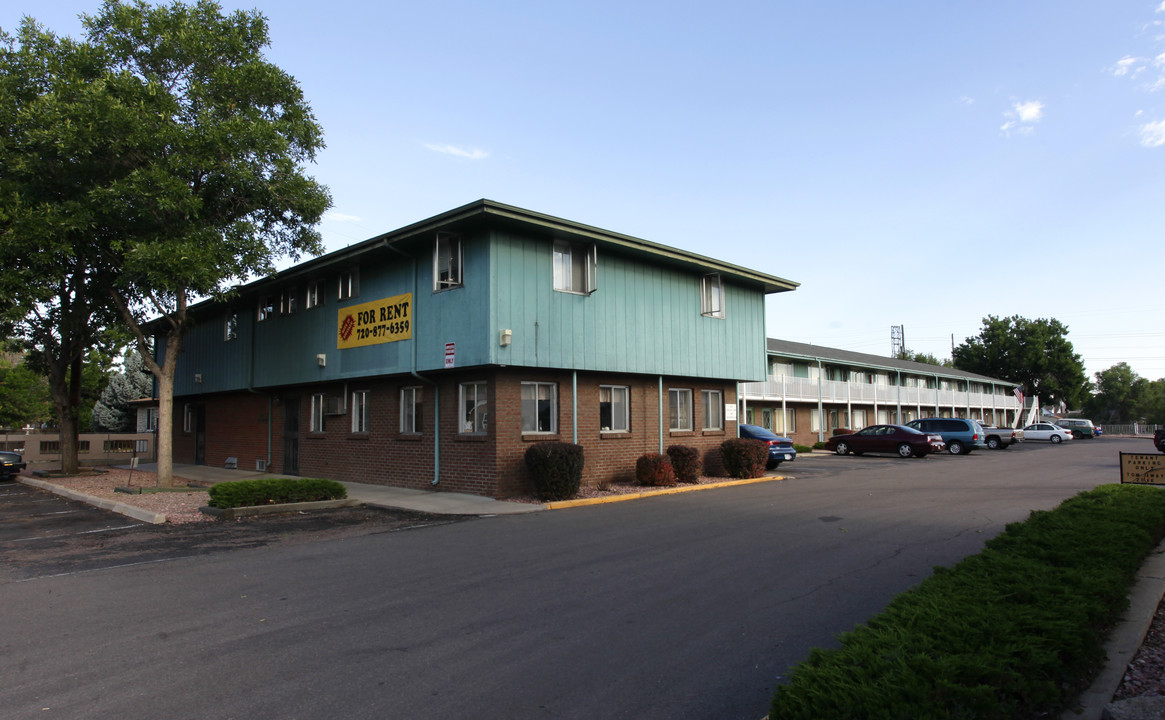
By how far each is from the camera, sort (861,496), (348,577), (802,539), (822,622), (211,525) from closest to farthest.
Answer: (822,622), (348,577), (802,539), (211,525), (861,496)

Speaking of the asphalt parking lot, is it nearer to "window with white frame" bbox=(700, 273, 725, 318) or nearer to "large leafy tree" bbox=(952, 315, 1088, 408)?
"window with white frame" bbox=(700, 273, 725, 318)

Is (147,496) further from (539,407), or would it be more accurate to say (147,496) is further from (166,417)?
(539,407)

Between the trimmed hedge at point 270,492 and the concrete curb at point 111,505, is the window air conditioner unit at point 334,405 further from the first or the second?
Answer: the concrete curb at point 111,505

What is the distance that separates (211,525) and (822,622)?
10596mm

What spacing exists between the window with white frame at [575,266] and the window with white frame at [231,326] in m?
14.2

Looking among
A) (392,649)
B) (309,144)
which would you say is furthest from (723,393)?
(392,649)

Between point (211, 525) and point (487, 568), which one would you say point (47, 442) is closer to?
point (211, 525)

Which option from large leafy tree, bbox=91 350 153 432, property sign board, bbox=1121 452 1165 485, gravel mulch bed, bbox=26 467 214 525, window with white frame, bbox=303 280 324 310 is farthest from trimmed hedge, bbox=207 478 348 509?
large leafy tree, bbox=91 350 153 432

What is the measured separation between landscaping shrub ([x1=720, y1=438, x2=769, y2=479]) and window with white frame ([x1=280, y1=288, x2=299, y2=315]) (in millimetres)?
13885

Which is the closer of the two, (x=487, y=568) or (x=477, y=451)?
(x=487, y=568)

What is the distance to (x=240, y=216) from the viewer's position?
62.6 feet

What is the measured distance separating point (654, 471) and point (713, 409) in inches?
196

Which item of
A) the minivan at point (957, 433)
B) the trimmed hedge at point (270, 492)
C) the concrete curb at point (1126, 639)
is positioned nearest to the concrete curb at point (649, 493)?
the trimmed hedge at point (270, 492)

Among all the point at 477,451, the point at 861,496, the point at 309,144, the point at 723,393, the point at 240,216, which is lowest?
the point at 861,496
